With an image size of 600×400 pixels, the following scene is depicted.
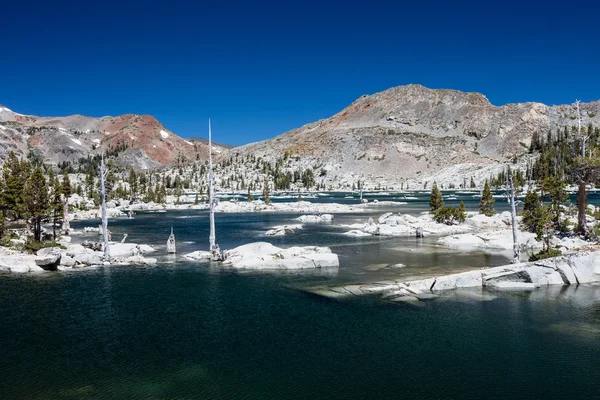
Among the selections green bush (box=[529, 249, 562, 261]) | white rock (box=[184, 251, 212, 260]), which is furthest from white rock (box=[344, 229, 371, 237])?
green bush (box=[529, 249, 562, 261])

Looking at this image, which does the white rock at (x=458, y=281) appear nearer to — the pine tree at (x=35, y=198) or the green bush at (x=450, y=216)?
the green bush at (x=450, y=216)

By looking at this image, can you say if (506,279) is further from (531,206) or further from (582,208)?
(531,206)

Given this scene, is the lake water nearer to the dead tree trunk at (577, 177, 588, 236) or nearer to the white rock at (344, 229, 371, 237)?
the dead tree trunk at (577, 177, 588, 236)

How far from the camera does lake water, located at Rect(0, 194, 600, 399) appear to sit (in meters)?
24.8

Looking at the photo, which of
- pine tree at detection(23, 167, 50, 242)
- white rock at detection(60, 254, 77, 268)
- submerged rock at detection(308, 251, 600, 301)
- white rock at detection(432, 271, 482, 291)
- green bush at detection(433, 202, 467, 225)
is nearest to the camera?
submerged rock at detection(308, 251, 600, 301)

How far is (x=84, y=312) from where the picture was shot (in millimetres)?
38531

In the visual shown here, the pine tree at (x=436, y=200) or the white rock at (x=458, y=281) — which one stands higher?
the pine tree at (x=436, y=200)

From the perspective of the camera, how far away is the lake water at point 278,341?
2481 centimetres

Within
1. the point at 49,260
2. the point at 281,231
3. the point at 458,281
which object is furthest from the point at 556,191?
the point at 49,260

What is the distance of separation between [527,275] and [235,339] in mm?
30989

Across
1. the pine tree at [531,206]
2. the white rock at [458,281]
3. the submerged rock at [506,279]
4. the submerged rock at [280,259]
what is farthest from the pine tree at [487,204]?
the white rock at [458,281]

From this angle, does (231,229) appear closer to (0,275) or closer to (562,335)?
(0,275)

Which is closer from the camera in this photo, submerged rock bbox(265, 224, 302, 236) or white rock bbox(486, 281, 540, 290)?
white rock bbox(486, 281, 540, 290)

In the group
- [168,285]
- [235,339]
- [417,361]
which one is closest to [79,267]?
[168,285]
